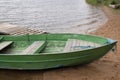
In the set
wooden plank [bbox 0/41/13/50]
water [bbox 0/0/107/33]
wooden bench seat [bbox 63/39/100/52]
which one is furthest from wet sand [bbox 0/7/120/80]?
A: water [bbox 0/0/107/33]

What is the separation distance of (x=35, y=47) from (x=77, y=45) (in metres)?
1.30

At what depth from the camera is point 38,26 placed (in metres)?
17.1

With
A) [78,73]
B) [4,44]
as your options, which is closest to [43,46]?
[4,44]

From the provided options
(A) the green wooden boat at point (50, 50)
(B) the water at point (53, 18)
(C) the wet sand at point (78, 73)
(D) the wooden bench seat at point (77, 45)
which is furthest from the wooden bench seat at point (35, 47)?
(B) the water at point (53, 18)

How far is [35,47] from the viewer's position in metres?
9.31

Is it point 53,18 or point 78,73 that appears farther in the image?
point 53,18

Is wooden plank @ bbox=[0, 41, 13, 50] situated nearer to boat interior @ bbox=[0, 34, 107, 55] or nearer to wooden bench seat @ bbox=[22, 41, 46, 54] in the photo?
boat interior @ bbox=[0, 34, 107, 55]

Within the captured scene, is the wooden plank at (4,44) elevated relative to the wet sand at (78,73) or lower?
elevated

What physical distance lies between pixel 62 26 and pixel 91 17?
150 inches

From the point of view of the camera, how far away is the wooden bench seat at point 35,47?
9.00 meters

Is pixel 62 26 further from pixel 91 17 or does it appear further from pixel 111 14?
pixel 111 14

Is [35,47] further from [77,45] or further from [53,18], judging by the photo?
[53,18]

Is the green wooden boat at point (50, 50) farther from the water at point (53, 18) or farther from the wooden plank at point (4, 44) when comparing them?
the water at point (53, 18)

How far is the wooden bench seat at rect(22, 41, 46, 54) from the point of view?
9.00m
